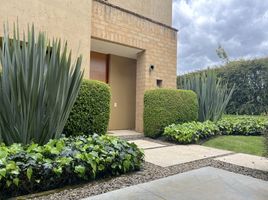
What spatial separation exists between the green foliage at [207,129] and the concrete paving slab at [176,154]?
0.47 meters

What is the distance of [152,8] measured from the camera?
12.1 metres

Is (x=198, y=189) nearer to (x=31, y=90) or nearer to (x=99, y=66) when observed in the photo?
(x=31, y=90)

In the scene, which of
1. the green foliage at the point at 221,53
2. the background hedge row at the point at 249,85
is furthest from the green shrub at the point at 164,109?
the green foliage at the point at 221,53

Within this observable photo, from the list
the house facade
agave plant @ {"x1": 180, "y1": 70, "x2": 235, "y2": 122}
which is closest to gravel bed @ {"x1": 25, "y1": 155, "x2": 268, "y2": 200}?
the house facade

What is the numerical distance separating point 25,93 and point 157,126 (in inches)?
203

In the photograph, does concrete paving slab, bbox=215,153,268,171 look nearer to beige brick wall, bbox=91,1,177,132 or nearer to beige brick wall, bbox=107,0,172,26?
beige brick wall, bbox=91,1,177,132

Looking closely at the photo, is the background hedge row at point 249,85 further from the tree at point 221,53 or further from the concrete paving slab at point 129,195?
the concrete paving slab at point 129,195

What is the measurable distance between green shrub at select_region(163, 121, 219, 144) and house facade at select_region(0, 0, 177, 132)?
72.0 inches

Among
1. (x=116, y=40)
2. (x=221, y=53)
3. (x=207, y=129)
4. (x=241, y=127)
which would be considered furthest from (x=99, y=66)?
(x=221, y=53)

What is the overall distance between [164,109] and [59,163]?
17.5 ft

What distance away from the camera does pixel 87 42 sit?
278 inches

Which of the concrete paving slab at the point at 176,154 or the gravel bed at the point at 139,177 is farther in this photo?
the concrete paving slab at the point at 176,154

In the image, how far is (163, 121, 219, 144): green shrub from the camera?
7160 mm

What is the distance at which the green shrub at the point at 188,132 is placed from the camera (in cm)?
716
